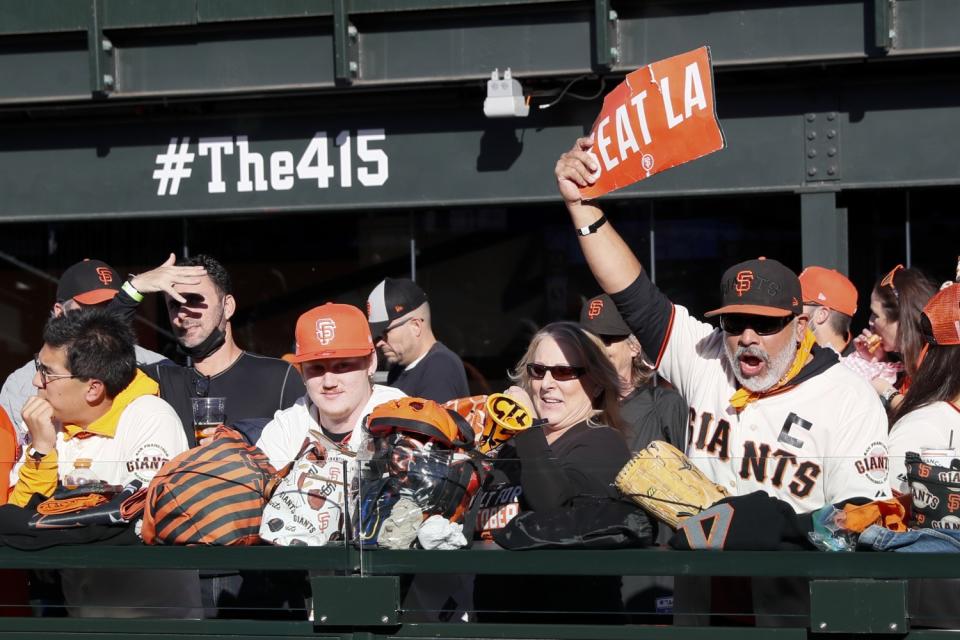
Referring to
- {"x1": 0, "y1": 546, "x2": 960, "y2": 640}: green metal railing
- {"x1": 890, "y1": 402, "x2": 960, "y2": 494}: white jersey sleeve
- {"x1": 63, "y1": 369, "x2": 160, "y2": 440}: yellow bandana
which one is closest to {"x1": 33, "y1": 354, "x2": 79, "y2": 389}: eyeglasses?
{"x1": 63, "y1": 369, "x2": 160, "y2": 440}: yellow bandana

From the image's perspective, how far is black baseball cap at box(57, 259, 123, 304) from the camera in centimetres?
532

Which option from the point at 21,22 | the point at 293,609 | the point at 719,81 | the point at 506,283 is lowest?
the point at 293,609

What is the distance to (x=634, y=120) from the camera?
12.7 feet

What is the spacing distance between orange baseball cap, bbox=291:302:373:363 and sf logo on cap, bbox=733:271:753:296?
1.28 metres

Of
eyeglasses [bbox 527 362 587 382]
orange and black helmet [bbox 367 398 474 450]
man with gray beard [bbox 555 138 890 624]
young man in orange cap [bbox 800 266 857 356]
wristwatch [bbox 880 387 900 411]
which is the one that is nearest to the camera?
man with gray beard [bbox 555 138 890 624]

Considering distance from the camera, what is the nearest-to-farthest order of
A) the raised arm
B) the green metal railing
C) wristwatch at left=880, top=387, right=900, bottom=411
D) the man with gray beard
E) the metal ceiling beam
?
1. the green metal railing
2. the man with gray beard
3. the raised arm
4. wristwatch at left=880, top=387, right=900, bottom=411
5. the metal ceiling beam

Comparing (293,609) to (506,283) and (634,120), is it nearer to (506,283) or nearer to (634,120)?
(634,120)

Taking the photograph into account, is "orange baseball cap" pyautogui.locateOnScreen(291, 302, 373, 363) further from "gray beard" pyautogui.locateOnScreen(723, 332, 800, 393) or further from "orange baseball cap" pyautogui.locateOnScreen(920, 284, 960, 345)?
"orange baseball cap" pyautogui.locateOnScreen(920, 284, 960, 345)

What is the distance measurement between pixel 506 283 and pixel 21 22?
3.39 m

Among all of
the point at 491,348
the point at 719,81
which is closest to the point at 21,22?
the point at 491,348

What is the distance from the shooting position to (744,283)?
383 cm

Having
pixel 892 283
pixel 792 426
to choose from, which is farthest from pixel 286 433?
pixel 892 283

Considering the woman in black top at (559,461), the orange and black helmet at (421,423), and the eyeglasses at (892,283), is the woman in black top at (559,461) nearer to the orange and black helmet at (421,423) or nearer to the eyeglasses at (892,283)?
the orange and black helmet at (421,423)

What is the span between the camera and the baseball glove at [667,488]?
3.34 m
